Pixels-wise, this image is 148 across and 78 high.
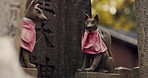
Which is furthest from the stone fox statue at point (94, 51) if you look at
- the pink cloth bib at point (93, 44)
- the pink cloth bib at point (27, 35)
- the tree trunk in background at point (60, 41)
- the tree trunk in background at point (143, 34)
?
the pink cloth bib at point (27, 35)

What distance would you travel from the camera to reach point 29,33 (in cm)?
420

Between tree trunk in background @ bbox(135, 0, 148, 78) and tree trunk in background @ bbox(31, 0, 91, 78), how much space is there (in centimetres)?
115

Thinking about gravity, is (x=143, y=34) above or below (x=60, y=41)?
above

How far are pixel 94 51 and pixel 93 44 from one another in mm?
95

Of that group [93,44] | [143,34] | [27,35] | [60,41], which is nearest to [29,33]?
[27,35]

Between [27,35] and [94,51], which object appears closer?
[27,35]

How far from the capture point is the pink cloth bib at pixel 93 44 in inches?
184

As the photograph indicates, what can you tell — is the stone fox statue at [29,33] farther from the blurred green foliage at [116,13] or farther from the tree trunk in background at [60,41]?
the blurred green foliage at [116,13]

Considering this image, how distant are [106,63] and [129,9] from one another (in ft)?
57.6

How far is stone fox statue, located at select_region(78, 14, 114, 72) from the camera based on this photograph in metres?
4.66

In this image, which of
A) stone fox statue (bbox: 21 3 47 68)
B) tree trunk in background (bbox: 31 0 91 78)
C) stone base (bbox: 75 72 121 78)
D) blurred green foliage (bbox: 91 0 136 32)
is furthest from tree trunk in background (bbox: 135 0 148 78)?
blurred green foliage (bbox: 91 0 136 32)

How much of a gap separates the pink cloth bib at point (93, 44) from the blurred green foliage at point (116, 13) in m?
12.2

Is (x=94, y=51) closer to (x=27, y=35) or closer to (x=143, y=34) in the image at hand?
(x=143, y=34)

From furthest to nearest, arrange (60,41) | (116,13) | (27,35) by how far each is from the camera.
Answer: (116,13), (60,41), (27,35)
